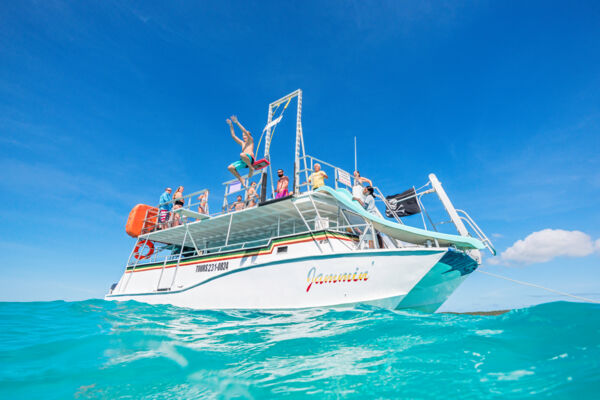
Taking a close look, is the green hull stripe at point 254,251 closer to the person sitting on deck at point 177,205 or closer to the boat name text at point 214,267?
the boat name text at point 214,267

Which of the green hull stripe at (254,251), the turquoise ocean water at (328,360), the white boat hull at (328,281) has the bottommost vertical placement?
the turquoise ocean water at (328,360)

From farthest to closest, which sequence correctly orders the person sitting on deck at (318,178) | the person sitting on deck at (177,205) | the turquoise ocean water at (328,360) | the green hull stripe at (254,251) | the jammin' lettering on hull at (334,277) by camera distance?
the person sitting on deck at (177,205) < the person sitting on deck at (318,178) < the green hull stripe at (254,251) < the jammin' lettering on hull at (334,277) < the turquoise ocean water at (328,360)

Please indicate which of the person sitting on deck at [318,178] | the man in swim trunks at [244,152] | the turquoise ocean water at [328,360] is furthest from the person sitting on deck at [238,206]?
the turquoise ocean water at [328,360]

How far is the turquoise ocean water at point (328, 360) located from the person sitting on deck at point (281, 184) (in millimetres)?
4540

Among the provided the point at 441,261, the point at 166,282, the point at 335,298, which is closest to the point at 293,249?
the point at 335,298

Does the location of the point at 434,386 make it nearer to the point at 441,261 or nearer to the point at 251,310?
the point at 441,261

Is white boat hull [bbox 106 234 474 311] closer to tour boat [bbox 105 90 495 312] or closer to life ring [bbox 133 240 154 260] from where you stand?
tour boat [bbox 105 90 495 312]

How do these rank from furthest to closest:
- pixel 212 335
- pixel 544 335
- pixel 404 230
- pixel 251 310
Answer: pixel 251 310 < pixel 404 230 < pixel 212 335 < pixel 544 335

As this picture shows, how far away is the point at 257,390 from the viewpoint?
2359mm

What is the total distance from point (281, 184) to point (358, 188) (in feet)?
8.42

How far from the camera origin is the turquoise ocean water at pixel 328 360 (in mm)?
2277

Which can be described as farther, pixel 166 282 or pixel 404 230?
pixel 166 282

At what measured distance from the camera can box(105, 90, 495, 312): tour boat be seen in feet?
18.5

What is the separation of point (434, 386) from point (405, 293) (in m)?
3.52
